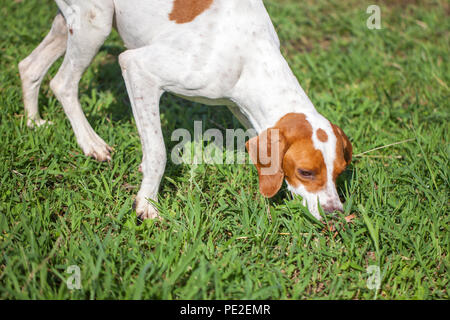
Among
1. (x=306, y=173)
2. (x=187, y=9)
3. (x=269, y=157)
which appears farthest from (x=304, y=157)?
(x=187, y=9)

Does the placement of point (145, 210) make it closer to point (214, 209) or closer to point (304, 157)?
point (214, 209)

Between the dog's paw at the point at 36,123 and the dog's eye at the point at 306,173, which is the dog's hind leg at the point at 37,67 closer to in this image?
the dog's paw at the point at 36,123

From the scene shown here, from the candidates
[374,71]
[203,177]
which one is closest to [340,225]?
[203,177]

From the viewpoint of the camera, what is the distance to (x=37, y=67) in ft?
12.1

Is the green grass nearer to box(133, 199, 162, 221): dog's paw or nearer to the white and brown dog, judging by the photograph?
box(133, 199, 162, 221): dog's paw

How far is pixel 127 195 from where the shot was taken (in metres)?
3.13

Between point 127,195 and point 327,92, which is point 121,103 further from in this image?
point 327,92

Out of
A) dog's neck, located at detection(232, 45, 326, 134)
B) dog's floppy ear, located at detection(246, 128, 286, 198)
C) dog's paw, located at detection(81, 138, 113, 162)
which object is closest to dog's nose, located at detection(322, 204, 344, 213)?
dog's floppy ear, located at detection(246, 128, 286, 198)

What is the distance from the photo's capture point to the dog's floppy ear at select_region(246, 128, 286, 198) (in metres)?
2.67

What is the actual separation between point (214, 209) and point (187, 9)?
1.42 meters

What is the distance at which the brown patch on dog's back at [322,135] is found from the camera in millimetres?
2639

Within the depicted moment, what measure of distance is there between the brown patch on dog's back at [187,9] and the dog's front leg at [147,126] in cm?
38
